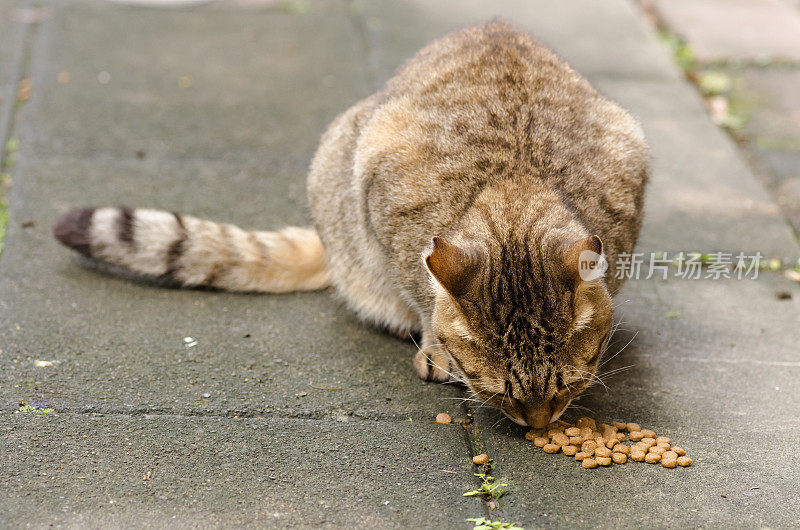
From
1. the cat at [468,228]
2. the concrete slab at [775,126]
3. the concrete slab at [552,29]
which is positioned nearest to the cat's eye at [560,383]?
the cat at [468,228]

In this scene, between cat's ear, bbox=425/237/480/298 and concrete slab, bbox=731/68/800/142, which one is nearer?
cat's ear, bbox=425/237/480/298

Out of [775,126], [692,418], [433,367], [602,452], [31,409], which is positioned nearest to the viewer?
[602,452]

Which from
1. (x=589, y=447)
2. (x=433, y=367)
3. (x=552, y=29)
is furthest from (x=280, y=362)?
(x=552, y=29)

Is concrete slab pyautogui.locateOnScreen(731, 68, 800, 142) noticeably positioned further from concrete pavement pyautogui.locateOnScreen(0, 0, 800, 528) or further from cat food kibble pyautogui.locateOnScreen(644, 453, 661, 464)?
cat food kibble pyautogui.locateOnScreen(644, 453, 661, 464)

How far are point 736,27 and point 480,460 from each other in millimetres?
5846

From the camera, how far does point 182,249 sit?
4.19 metres

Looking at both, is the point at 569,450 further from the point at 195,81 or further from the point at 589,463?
the point at 195,81

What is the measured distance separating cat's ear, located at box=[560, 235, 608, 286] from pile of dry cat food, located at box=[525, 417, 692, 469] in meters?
0.74

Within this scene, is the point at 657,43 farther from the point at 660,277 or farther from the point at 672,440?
the point at 672,440

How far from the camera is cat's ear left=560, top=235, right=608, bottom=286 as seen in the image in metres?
2.82

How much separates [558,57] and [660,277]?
1.32 metres

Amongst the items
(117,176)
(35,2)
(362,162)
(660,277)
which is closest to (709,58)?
(660,277)

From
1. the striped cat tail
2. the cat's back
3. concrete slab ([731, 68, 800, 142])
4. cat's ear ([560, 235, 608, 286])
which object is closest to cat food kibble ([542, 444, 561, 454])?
cat's ear ([560, 235, 608, 286])

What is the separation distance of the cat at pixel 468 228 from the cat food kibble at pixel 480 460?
0.67 ft
